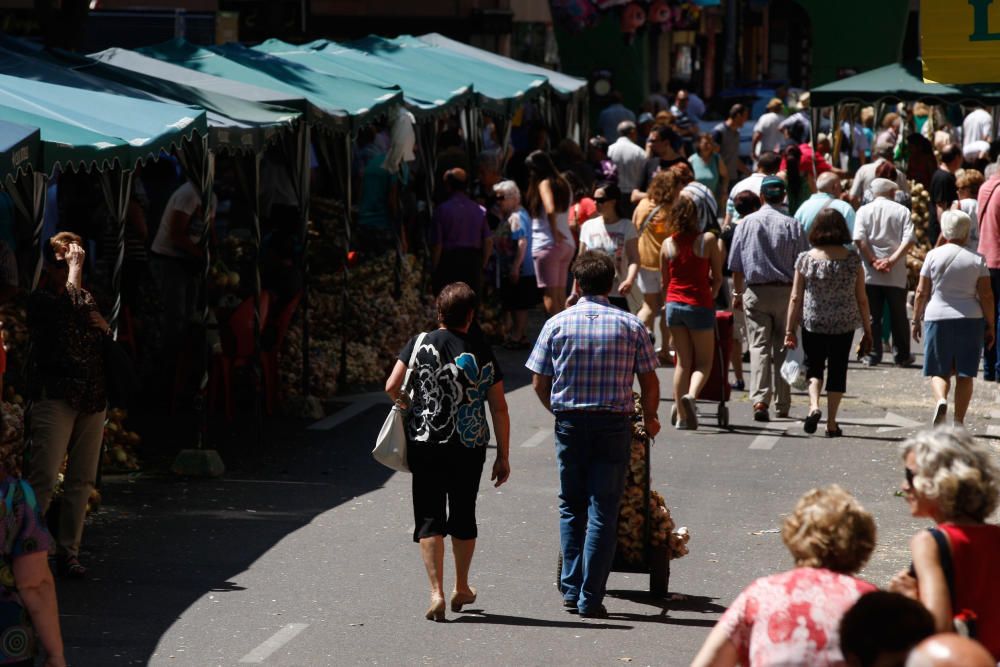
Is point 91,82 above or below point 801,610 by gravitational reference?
above

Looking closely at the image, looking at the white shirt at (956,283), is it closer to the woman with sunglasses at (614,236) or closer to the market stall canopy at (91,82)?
the woman with sunglasses at (614,236)

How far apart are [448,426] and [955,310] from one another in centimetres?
549

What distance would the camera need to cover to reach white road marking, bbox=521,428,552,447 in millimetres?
13047

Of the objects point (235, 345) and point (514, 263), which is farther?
point (514, 263)

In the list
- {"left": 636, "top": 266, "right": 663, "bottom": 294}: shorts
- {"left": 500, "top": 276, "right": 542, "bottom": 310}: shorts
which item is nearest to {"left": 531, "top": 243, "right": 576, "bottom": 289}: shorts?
{"left": 500, "top": 276, "right": 542, "bottom": 310}: shorts

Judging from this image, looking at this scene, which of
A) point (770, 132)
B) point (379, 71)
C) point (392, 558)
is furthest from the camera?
point (770, 132)

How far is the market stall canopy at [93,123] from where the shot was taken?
9.39 meters

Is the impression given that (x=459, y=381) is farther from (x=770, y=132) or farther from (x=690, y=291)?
(x=770, y=132)

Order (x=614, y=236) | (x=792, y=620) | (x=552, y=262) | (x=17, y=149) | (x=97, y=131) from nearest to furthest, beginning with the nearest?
(x=792, y=620) → (x=17, y=149) → (x=97, y=131) → (x=614, y=236) → (x=552, y=262)

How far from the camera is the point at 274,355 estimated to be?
14.0 m

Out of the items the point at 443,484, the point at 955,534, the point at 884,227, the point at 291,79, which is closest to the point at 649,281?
the point at 884,227

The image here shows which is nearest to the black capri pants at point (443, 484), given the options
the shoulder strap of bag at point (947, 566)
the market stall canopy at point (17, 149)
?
the market stall canopy at point (17, 149)

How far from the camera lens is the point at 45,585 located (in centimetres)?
554

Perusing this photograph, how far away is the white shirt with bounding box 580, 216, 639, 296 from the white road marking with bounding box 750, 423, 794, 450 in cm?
186
